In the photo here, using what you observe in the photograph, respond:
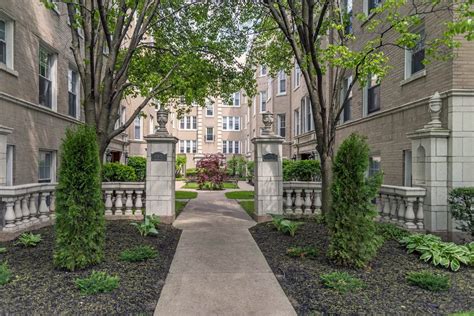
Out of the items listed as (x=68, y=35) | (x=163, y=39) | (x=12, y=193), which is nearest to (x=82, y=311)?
(x=12, y=193)

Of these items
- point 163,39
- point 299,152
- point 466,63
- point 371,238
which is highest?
point 163,39

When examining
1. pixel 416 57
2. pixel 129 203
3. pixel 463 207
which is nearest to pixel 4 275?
pixel 129 203

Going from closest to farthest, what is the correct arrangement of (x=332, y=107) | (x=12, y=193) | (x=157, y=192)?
1. (x=12, y=193)
2. (x=332, y=107)
3. (x=157, y=192)

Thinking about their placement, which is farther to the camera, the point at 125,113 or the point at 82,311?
the point at 125,113

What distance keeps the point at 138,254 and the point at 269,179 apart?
4.78 meters

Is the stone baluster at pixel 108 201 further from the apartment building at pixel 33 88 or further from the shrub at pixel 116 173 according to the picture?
the apartment building at pixel 33 88

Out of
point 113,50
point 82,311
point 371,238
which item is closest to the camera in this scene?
point 82,311

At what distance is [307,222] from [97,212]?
565cm

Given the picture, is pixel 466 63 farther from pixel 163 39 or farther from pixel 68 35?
pixel 68 35

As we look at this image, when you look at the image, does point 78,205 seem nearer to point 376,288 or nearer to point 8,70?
point 376,288

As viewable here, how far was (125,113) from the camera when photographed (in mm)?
20328

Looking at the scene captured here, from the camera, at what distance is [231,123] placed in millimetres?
41156

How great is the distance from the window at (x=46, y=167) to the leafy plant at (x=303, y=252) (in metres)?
9.66

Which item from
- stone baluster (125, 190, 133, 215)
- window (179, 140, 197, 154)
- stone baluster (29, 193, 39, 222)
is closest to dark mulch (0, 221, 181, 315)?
stone baluster (29, 193, 39, 222)
